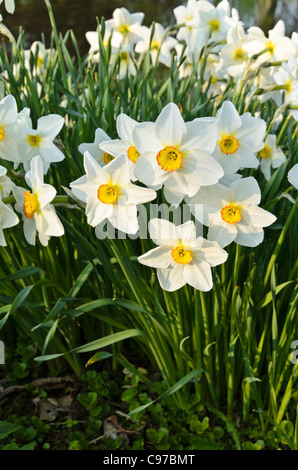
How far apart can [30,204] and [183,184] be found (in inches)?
14.4

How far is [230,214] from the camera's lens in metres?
1.12

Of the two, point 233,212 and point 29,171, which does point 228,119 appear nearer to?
point 233,212

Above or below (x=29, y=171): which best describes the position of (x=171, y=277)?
below

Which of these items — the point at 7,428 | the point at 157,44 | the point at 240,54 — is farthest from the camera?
the point at 157,44

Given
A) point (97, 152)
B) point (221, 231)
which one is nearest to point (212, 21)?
point (97, 152)

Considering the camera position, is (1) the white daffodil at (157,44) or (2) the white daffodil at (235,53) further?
(1) the white daffodil at (157,44)

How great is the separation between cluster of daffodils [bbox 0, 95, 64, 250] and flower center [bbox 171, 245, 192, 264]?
26 cm

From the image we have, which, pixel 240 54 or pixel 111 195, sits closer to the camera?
pixel 111 195

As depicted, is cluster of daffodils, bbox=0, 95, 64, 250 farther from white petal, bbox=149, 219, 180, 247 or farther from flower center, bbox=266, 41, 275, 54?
flower center, bbox=266, 41, 275, 54

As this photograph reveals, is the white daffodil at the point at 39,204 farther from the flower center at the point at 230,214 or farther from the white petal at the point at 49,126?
the flower center at the point at 230,214

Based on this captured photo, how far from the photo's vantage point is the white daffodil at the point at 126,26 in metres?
2.17

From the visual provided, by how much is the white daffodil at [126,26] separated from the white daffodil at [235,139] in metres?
1.21

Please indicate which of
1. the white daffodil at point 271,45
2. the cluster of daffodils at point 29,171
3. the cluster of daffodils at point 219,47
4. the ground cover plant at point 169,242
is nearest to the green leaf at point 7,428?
the ground cover plant at point 169,242

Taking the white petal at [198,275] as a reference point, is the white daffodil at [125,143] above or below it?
above
